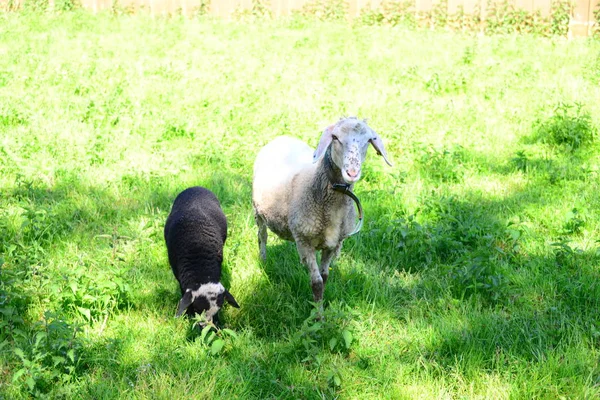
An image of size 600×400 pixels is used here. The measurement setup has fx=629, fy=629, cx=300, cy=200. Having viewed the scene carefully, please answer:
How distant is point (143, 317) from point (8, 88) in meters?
5.39

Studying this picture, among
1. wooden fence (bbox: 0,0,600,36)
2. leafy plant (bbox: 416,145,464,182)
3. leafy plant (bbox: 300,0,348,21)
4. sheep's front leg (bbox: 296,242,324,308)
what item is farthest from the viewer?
leafy plant (bbox: 300,0,348,21)

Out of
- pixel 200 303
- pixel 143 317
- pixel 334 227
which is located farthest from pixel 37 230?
pixel 334 227

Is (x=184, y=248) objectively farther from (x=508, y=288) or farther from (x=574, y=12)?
(x=574, y=12)

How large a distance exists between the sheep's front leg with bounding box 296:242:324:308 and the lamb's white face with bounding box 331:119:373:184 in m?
0.71

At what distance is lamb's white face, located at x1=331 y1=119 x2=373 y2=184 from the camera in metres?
3.55

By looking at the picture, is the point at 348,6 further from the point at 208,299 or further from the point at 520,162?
the point at 208,299

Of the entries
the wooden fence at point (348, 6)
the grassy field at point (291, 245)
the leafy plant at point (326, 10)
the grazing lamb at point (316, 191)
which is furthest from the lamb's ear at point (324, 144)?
the leafy plant at point (326, 10)

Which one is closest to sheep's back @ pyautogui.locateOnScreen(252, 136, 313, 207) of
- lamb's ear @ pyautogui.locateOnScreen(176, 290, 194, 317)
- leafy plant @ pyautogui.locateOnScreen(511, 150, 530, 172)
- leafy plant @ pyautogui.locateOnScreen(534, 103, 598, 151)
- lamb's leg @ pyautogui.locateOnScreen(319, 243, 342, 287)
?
lamb's leg @ pyautogui.locateOnScreen(319, 243, 342, 287)

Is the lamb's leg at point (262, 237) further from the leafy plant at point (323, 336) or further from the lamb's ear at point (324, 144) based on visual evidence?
the lamb's ear at point (324, 144)

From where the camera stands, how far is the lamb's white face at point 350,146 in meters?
3.55

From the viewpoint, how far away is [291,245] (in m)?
5.18

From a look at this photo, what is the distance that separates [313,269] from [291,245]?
102 centimetres

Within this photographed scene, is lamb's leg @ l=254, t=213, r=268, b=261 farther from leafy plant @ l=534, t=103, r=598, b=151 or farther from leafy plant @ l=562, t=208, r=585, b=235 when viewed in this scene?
leafy plant @ l=534, t=103, r=598, b=151

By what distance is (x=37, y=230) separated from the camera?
4934 millimetres
